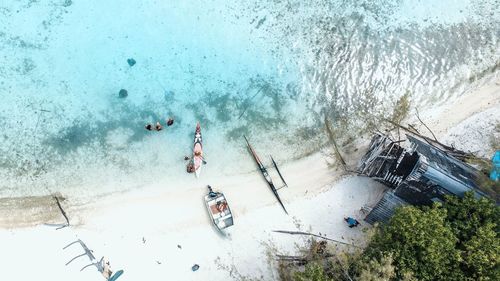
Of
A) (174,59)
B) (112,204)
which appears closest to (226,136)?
(174,59)

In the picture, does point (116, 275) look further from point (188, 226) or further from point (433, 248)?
point (433, 248)

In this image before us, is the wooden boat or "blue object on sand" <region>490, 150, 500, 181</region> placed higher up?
"blue object on sand" <region>490, 150, 500, 181</region>

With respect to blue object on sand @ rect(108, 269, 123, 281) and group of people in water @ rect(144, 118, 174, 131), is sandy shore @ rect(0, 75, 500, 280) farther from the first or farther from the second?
group of people in water @ rect(144, 118, 174, 131)

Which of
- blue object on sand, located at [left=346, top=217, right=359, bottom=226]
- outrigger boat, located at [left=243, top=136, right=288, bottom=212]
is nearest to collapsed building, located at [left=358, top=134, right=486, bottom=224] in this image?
blue object on sand, located at [left=346, top=217, right=359, bottom=226]

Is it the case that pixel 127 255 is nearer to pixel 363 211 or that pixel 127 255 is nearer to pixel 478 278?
pixel 363 211

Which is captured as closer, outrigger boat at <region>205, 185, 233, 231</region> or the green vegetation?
the green vegetation

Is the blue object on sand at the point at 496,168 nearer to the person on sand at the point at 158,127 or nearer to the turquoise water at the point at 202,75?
the turquoise water at the point at 202,75

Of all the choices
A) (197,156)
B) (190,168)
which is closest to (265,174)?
(197,156)
